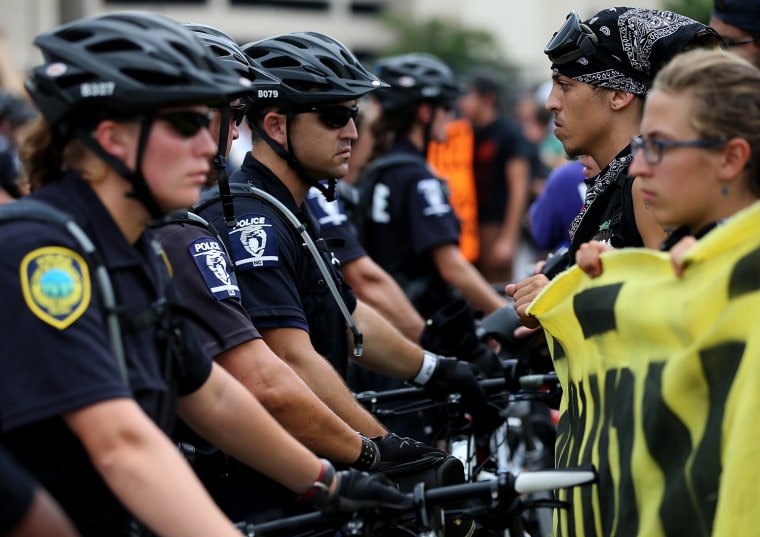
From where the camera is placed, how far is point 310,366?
4.63 meters

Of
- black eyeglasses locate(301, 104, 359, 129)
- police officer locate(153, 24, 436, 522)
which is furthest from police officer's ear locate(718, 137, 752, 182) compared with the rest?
black eyeglasses locate(301, 104, 359, 129)

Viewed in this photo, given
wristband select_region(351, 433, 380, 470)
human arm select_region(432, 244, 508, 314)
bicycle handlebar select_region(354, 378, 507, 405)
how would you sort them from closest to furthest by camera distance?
wristband select_region(351, 433, 380, 470) → bicycle handlebar select_region(354, 378, 507, 405) → human arm select_region(432, 244, 508, 314)

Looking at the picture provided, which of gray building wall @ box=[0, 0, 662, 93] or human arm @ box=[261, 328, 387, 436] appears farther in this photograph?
gray building wall @ box=[0, 0, 662, 93]

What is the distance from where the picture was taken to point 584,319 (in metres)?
3.86

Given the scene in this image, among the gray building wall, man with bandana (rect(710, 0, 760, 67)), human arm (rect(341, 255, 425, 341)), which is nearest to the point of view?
man with bandana (rect(710, 0, 760, 67))

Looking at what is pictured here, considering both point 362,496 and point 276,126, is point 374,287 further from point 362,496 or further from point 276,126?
point 362,496

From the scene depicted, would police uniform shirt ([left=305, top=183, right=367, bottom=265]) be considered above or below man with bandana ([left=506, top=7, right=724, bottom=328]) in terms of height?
below

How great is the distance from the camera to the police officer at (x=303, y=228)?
4.64 metres

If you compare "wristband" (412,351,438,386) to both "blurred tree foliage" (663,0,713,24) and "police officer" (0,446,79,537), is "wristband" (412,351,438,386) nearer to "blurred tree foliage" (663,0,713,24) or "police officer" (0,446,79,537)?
"police officer" (0,446,79,537)

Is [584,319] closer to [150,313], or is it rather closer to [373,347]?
[150,313]

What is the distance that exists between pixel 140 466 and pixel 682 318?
57.5 inches

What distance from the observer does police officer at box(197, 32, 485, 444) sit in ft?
15.2

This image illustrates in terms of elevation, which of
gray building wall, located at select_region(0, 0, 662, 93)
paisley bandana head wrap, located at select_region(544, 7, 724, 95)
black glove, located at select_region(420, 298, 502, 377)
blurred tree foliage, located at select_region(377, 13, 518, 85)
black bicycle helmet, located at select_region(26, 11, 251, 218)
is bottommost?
gray building wall, located at select_region(0, 0, 662, 93)

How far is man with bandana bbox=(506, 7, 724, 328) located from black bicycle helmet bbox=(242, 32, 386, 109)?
860 millimetres
